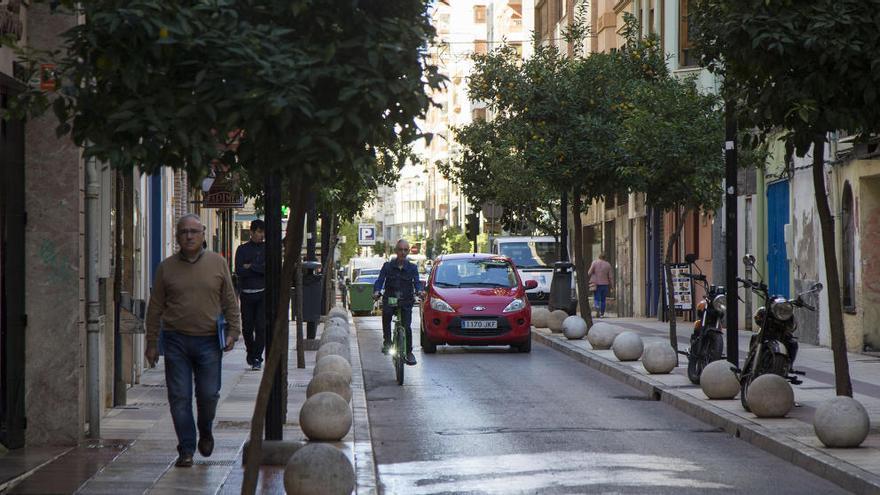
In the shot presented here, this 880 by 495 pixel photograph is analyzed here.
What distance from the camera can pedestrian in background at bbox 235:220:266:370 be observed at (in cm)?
1959

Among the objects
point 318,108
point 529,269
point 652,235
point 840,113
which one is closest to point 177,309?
point 318,108

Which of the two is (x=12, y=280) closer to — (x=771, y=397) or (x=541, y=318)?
(x=771, y=397)

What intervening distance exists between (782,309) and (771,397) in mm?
896

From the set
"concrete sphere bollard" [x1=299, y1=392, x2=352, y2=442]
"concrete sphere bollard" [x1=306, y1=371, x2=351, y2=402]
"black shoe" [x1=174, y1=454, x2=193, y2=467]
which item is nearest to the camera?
"black shoe" [x1=174, y1=454, x2=193, y2=467]

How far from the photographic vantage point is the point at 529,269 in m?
49.7

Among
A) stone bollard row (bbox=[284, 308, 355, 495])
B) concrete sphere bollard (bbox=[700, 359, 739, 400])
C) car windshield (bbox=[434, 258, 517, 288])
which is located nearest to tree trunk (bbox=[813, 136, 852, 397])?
concrete sphere bollard (bbox=[700, 359, 739, 400])

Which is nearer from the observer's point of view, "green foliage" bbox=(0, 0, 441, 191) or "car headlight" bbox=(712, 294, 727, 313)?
"green foliage" bbox=(0, 0, 441, 191)

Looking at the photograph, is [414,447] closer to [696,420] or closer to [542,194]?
[696,420]

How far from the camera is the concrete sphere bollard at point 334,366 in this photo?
47.7 feet

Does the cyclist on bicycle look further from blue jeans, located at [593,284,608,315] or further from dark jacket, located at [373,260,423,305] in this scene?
blue jeans, located at [593,284,608,315]

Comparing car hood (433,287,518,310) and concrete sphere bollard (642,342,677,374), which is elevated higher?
car hood (433,287,518,310)

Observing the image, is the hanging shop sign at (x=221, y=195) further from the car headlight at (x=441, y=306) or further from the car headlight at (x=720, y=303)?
the car headlight at (x=720, y=303)

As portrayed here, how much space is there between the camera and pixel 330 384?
13.8 m

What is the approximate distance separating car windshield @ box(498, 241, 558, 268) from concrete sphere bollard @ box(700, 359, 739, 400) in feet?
114
